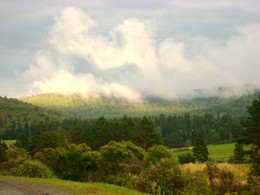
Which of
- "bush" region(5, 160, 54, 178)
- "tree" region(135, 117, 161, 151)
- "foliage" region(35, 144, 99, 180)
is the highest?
"tree" region(135, 117, 161, 151)

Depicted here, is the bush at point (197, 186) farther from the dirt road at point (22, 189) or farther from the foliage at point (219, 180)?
the dirt road at point (22, 189)

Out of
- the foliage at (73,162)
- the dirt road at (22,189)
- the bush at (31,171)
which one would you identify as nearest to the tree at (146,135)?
the foliage at (73,162)

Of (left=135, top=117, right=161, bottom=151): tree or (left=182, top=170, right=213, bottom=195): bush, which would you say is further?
(left=135, top=117, right=161, bottom=151): tree

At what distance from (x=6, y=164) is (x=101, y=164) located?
25696mm

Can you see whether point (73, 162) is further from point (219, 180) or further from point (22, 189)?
point (22, 189)

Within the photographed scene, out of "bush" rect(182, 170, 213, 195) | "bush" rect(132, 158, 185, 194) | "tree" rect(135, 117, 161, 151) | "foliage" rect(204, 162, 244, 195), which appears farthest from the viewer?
"tree" rect(135, 117, 161, 151)

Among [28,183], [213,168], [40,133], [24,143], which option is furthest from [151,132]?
[28,183]

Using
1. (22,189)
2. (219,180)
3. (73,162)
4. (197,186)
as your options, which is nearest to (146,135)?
(73,162)

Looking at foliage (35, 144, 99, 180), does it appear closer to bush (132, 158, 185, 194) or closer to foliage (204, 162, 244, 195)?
foliage (204, 162, 244, 195)

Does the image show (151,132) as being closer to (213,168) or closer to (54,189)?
(213,168)

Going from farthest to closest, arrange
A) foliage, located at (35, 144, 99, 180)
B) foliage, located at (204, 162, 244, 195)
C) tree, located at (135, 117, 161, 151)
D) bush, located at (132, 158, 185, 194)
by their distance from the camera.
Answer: tree, located at (135, 117, 161, 151)
foliage, located at (35, 144, 99, 180)
foliage, located at (204, 162, 244, 195)
bush, located at (132, 158, 185, 194)

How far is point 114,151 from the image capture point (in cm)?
7425

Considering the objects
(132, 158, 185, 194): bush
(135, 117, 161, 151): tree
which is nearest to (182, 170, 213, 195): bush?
(132, 158, 185, 194): bush

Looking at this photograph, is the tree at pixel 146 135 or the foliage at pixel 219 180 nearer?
the foliage at pixel 219 180
